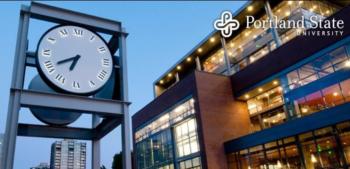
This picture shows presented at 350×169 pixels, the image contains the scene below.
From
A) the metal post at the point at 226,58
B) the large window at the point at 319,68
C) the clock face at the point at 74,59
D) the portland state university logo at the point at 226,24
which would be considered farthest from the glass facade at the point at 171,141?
the clock face at the point at 74,59

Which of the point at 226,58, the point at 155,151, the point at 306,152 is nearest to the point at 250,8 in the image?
the point at 226,58

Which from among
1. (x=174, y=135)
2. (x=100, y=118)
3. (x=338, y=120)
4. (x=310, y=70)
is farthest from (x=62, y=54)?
(x=174, y=135)

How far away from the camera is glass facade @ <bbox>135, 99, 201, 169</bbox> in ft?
74.6

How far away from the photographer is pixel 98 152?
9.11 meters

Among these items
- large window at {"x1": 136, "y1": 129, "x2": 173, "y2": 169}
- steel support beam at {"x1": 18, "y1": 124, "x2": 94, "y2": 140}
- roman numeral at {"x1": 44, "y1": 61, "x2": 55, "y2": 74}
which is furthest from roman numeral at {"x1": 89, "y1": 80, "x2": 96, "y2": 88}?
large window at {"x1": 136, "y1": 129, "x2": 173, "y2": 169}

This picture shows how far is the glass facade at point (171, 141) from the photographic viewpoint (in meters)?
22.7

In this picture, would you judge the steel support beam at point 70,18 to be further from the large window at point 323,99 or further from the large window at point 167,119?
the large window at point 167,119

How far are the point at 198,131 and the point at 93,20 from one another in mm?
15157

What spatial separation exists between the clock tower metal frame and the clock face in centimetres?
27

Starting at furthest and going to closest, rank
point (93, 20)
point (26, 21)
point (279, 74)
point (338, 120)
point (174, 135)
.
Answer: point (174, 135)
point (279, 74)
point (338, 120)
point (93, 20)
point (26, 21)

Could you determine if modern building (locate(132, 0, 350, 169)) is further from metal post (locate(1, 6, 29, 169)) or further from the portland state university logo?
metal post (locate(1, 6, 29, 169))

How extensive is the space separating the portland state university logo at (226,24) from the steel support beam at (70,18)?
2340 centimetres

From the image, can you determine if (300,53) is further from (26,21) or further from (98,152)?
(26,21)

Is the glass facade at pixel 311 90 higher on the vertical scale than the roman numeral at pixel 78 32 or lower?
higher
